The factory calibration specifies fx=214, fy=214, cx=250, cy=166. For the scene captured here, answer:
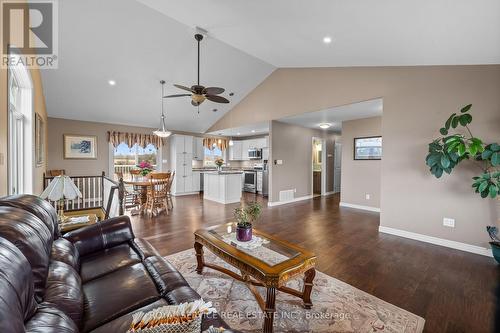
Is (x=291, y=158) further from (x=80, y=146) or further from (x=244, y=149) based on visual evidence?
(x=80, y=146)

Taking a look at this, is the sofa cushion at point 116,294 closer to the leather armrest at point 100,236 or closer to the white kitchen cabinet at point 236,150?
the leather armrest at point 100,236

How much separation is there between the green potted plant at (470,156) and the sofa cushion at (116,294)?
3.62 metres

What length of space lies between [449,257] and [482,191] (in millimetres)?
969

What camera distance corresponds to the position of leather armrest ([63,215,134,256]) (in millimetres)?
1932

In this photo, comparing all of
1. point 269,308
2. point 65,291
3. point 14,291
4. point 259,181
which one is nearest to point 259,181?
point 259,181

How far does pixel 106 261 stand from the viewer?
179 cm

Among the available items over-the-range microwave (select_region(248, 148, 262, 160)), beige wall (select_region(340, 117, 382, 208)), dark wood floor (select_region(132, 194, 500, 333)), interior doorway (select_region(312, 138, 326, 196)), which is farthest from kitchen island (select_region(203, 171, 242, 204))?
beige wall (select_region(340, 117, 382, 208))

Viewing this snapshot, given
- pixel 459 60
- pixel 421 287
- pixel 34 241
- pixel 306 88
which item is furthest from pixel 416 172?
pixel 34 241

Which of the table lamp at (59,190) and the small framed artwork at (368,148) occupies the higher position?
the small framed artwork at (368,148)

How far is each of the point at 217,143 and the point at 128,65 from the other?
16.4 feet

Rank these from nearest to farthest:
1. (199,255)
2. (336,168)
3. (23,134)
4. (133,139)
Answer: (199,255), (23,134), (133,139), (336,168)

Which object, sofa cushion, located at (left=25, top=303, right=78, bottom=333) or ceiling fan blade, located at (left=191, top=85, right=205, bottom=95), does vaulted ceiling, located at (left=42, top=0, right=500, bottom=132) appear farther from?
sofa cushion, located at (left=25, top=303, right=78, bottom=333)

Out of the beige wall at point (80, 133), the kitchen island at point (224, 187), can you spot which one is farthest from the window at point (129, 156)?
the kitchen island at point (224, 187)

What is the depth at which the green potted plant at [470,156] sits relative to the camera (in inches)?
101
